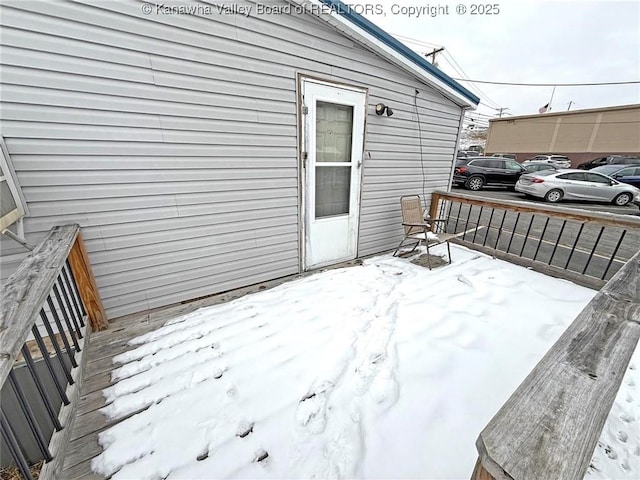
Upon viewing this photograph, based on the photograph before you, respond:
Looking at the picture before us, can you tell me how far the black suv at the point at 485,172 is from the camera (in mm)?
9766

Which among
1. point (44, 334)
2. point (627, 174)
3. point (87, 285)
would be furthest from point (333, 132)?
point (627, 174)

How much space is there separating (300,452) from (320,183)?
2290 millimetres

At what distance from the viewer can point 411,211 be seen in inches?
137

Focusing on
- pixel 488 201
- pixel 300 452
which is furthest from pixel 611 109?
pixel 300 452

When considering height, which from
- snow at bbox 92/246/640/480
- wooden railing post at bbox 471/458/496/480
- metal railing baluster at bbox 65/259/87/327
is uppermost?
wooden railing post at bbox 471/458/496/480

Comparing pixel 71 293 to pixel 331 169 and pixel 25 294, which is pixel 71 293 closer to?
pixel 25 294

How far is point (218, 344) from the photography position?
5.92ft

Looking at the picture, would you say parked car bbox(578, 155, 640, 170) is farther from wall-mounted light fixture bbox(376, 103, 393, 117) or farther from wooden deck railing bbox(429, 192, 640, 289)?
wall-mounted light fixture bbox(376, 103, 393, 117)

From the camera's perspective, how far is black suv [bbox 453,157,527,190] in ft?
32.0

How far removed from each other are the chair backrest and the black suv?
752 centimetres

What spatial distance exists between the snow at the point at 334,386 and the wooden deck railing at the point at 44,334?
196mm

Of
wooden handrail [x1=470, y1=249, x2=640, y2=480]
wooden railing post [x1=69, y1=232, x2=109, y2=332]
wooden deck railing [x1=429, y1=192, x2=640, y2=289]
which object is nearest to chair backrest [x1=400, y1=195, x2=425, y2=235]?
wooden deck railing [x1=429, y1=192, x2=640, y2=289]

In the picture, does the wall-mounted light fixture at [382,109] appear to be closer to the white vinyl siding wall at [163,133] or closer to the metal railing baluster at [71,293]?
the white vinyl siding wall at [163,133]

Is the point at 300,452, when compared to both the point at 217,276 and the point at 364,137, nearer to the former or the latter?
the point at 217,276
